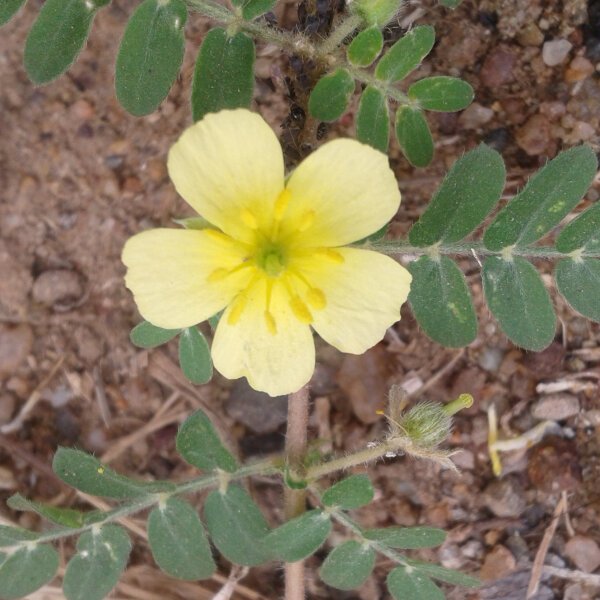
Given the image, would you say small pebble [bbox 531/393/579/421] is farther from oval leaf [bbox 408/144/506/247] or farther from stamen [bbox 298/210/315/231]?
stamen [bbox 298/210/315/231]

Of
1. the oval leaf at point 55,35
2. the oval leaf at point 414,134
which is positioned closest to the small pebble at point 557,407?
the oval leaf at point 414,134

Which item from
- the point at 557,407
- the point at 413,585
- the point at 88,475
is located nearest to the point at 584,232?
the point at 557,407

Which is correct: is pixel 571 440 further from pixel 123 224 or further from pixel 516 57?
pixel 123 224

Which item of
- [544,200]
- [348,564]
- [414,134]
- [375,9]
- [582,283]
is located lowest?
[348,564]

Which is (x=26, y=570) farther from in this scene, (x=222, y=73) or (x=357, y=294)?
(x=222, y=73)

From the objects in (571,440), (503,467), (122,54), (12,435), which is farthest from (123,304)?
(571,440)
